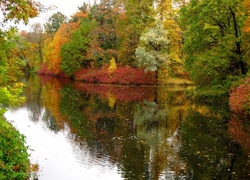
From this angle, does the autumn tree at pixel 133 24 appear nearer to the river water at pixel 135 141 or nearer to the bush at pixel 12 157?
the river water at pixel 135 141

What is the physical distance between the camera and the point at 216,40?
1161 inches

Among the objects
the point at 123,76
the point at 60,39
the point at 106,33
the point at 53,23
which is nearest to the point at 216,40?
the point at 123,76

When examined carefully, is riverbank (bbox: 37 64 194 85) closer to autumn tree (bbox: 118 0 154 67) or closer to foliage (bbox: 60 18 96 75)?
autumn tree (bbox: 118 0 154 67)

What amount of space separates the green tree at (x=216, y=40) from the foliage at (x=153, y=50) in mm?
12691

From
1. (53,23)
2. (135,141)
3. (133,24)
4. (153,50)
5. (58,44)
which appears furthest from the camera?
(53,23)

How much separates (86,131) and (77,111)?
747cm

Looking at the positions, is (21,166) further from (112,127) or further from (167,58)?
(167,58)

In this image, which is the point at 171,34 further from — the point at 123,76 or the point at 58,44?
the point at 58,44

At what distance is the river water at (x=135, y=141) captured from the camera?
12.0 m

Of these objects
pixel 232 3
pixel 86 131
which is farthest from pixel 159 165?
pixel 232 3

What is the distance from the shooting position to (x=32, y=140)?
16.6 metres

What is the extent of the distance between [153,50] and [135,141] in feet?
101

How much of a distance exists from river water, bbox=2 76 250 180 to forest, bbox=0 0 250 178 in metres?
2.89

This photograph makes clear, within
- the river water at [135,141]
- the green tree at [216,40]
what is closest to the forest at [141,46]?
the green tree at [216,40]
